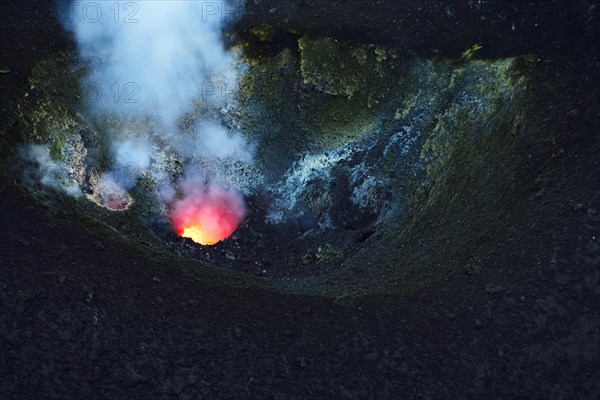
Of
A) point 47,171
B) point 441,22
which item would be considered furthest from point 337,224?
point 47,171

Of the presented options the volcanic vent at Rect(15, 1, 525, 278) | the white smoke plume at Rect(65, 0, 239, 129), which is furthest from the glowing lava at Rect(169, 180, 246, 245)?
the white smoke plume at Rect(65, 0, 239, 129)

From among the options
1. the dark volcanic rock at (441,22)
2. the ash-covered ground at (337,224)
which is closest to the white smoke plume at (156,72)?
the ash-covered ground at (337,224)

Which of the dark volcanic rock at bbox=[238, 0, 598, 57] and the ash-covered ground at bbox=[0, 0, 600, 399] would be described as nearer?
the ash-covered ground at bbox=[0, 0, 600, 399]

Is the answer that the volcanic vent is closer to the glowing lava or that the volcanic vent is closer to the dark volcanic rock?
the glowing lava

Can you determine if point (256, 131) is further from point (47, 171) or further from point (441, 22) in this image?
point (441, 22)

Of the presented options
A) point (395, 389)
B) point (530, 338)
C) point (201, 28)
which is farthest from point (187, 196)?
point (530, 338)

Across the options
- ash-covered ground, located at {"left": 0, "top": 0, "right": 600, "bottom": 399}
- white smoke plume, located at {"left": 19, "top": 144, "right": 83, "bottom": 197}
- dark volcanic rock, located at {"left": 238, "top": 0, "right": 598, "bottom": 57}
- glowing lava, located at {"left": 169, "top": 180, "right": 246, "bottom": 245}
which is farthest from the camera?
glowing lava, located at {"left": 169, "top": 180, "right": 246, "bottom": 245}

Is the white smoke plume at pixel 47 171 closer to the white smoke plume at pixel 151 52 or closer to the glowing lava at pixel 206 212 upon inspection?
the white smoke plume at pixel 151 52

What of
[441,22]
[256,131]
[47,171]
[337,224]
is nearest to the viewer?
[47,171]
